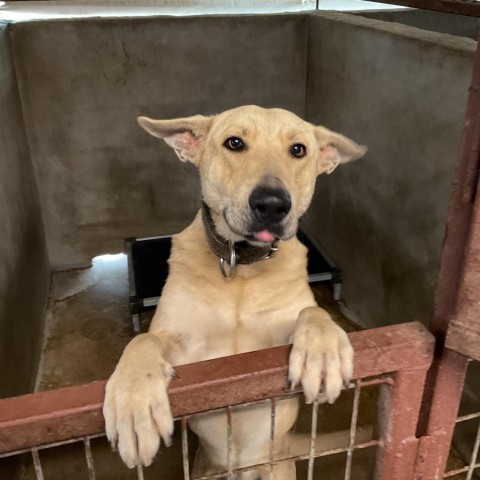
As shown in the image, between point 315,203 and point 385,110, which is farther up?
point 385,110

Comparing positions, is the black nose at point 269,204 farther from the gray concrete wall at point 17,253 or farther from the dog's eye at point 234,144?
the gray concrete wall at point 17,253

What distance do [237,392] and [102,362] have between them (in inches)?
88.7

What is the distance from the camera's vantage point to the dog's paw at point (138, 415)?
1.02 meters

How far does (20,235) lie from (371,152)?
2.02 metres

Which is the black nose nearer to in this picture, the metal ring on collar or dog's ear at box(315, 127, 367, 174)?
the metal ring on collar

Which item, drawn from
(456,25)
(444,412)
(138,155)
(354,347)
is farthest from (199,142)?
(456,25)

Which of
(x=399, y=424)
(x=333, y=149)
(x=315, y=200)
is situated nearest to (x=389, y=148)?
(x=333, y=149)

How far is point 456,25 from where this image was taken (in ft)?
13.6

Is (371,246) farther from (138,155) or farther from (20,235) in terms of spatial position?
(20,235)

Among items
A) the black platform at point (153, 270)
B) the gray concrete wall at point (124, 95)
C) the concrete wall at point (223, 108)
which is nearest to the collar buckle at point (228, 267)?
the concrete wall at point (223, 108)

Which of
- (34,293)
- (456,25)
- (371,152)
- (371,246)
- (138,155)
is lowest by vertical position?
(34,293)

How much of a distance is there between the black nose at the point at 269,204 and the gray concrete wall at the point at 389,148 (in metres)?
1.18

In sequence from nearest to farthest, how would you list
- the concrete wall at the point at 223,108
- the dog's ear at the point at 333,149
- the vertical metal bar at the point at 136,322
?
the dog's ear at the point at 333,149 < the concrete wall at the point at 223,108 < the vertical metal bar at the point at 136,322

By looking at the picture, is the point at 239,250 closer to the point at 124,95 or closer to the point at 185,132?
the point at 185,132
